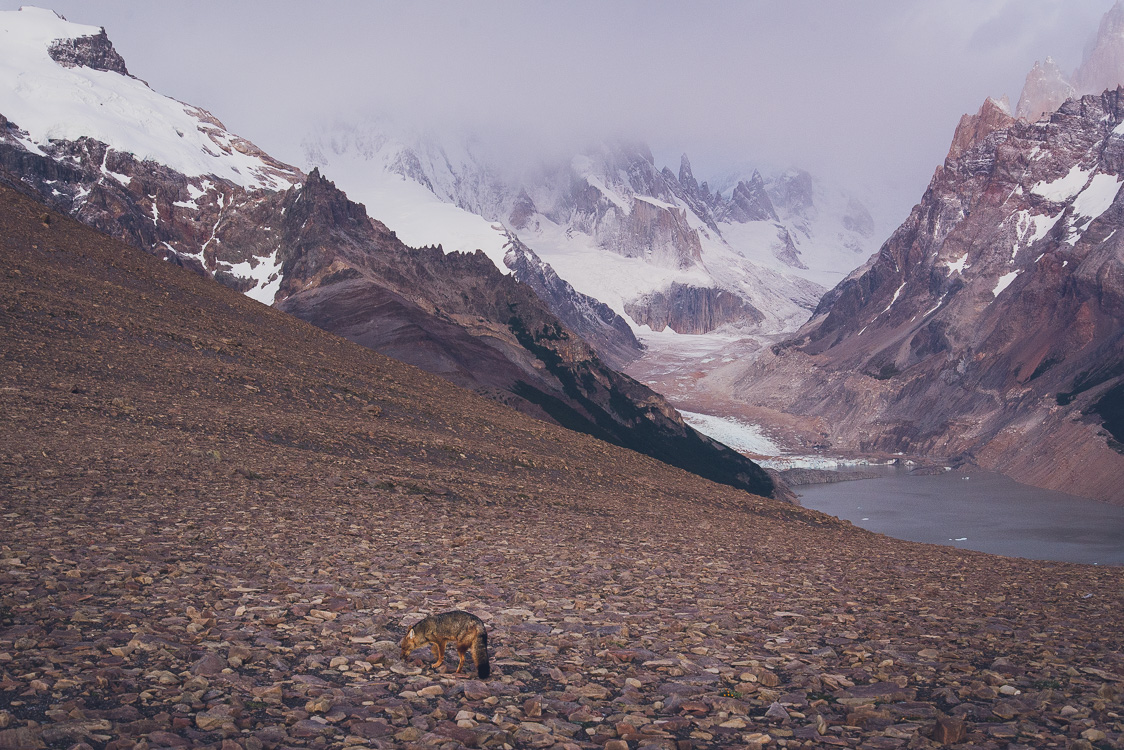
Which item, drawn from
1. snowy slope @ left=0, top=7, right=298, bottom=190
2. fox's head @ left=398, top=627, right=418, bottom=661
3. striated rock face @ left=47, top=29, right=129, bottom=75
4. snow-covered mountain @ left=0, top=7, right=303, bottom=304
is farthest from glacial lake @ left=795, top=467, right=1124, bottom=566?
striated rock face @ left=47, top=29, right=129, bottom=75

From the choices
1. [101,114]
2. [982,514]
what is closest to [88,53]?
[101,114]

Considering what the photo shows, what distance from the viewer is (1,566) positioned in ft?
33.8

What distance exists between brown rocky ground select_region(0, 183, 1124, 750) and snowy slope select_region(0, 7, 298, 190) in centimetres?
13163

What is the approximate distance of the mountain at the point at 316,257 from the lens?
79125mm

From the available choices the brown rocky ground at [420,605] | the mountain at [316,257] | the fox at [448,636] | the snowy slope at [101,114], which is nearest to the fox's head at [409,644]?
the fox at [448,636]

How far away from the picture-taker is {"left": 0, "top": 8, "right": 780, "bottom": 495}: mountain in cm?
7912

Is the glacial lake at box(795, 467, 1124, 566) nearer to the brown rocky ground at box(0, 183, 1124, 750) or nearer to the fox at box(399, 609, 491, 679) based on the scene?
the brown rocky ground at box(0, 183, 1124, 750)

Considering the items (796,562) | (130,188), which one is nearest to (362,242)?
(130,188)

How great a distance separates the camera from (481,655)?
868cm

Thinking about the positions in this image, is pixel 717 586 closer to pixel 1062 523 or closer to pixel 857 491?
pixel 1062 523

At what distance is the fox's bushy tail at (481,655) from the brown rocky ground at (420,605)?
21 centimetres

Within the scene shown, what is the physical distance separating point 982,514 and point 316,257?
97375 mm

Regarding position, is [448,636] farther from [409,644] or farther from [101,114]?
[101,114]

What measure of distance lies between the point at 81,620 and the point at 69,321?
26192 mm
